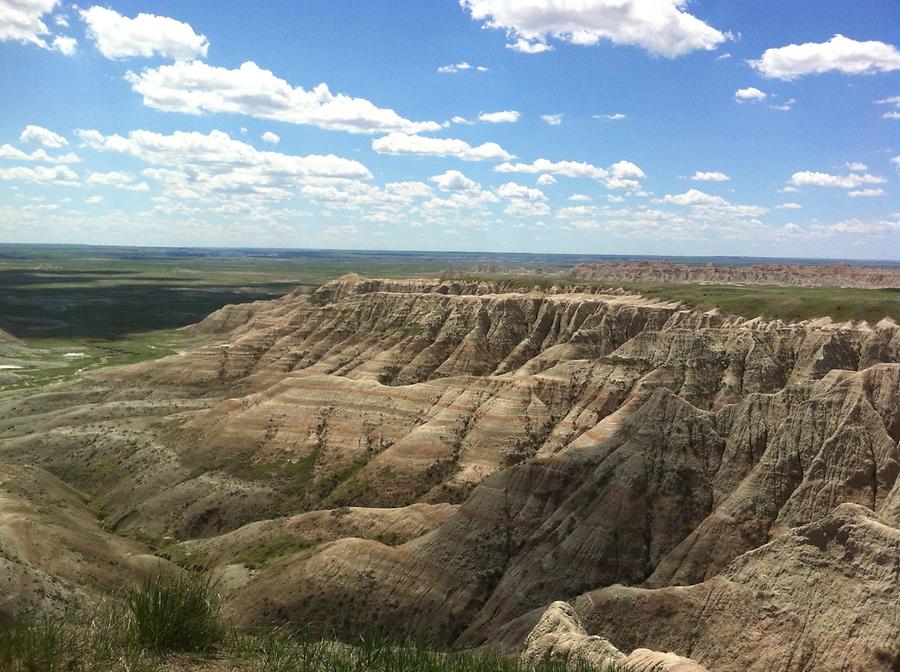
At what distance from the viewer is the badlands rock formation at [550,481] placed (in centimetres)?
3266

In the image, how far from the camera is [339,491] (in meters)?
73.2

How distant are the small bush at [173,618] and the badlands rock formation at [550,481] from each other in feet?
53.6

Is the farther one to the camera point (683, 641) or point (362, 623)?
point (362, 623)

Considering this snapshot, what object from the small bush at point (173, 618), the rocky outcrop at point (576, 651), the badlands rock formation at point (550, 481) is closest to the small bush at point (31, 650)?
the small bush at point (173, 618)

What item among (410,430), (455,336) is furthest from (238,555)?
(455,336)

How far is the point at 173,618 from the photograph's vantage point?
16234 mm

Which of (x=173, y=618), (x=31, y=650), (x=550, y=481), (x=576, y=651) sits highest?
(x=31, y=650)

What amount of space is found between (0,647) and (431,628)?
1387 inches

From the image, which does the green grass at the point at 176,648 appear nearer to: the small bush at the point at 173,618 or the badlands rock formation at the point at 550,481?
the small bush at the point at 173,618

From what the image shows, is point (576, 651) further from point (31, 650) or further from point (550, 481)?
point (550, 481)

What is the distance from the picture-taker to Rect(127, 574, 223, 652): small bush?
1595 cm

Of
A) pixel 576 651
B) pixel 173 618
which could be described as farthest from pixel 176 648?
pixel 576 651

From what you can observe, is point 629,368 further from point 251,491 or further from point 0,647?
point 0,647

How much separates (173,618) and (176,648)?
2.90 feet
